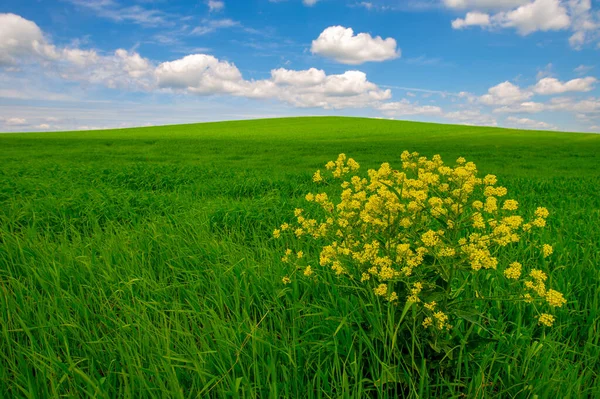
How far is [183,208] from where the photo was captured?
6543 mm

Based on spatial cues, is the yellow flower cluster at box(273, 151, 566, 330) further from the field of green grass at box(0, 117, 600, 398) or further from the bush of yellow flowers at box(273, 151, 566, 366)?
the field of green grass at box(0, 117, 600, 398)

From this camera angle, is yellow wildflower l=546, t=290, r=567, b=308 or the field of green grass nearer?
yellow wildflower l=546, t=290, r=567, b=308

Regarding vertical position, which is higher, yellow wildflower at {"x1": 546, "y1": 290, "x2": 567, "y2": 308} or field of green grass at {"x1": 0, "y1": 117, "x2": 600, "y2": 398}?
yellow wildflower at {"x1": 546, "y1": 290, "x2": 567, "y2": 308}

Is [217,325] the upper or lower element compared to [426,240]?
lower

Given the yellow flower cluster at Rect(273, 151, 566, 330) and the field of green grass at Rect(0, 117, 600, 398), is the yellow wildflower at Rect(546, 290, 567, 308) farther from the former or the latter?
the field of green grass at Rect(0, 117, 600, 398)

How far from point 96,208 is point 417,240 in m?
5.58

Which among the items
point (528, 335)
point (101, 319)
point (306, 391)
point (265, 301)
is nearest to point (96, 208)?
point (101, 319)

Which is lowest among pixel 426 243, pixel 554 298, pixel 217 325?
pixel 217 325

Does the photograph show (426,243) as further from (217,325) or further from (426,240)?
(217,325)

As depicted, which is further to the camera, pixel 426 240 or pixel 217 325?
pixel 217 325

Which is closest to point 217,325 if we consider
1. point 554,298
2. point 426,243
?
point 426,243

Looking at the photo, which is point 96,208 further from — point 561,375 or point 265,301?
point 561,375

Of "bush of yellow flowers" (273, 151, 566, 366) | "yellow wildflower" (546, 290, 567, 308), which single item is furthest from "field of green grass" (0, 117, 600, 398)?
"yellow wildflower" (546, 290, 567, 308)

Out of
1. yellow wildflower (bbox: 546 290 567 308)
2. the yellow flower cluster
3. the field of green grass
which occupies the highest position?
the yellow flower cluster
